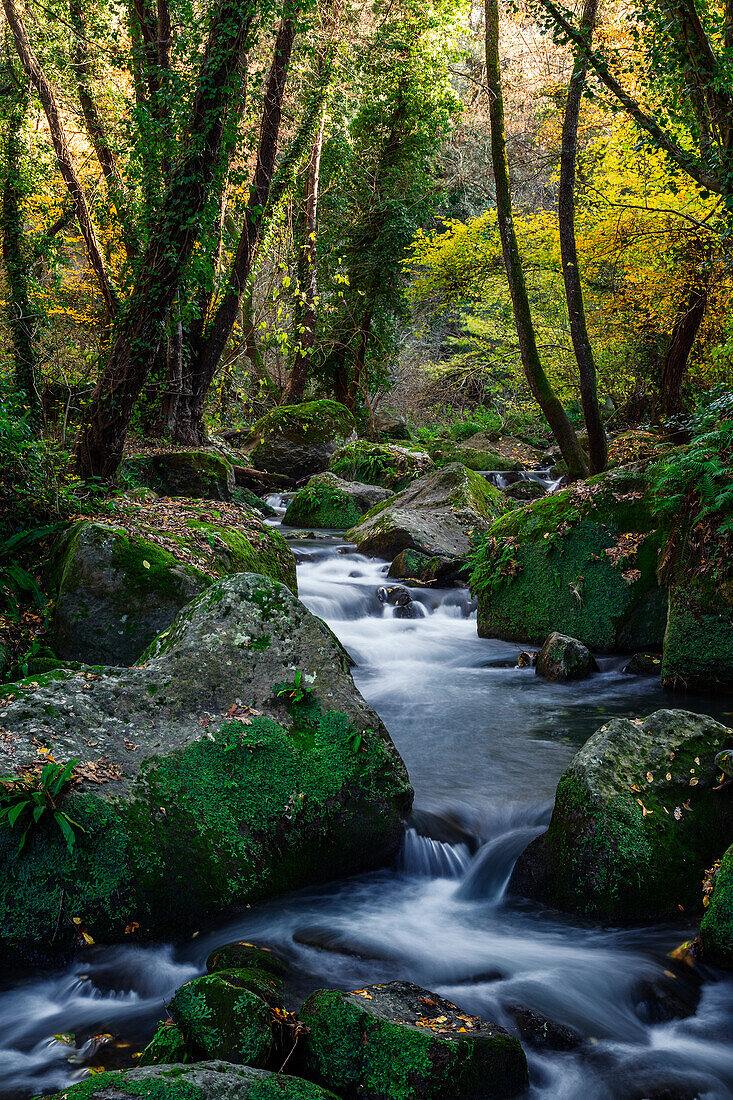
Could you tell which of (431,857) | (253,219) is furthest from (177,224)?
(431,857)

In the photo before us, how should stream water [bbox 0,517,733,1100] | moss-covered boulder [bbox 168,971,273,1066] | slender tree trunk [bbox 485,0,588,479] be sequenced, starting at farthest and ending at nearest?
1. slender tree trunk [bbox 485,0,588,479]
2. stream water [bbox 0,517,733,1100]
3. moss-covered boulder [bbox 168,971,273,1066]

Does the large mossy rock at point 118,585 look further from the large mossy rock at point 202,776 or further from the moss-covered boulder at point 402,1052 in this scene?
the moss-covered boulder at point 402,1052

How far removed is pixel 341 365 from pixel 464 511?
42.3 ft

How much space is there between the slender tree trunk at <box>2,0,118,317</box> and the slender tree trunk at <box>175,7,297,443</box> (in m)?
2.21

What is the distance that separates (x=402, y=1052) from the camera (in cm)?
276

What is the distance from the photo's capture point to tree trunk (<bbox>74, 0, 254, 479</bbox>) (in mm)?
8453

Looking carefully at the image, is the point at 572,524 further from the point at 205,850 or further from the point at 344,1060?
the point at 344,1060

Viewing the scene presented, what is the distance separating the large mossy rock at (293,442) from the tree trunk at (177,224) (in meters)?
10.5

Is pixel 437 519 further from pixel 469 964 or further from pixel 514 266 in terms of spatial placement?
pixel 469 964

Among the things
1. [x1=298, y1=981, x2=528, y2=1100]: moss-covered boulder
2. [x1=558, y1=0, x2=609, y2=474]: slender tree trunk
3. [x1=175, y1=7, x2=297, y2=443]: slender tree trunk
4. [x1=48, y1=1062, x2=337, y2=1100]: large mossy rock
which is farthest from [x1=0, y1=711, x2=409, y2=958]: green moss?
[x1=175, y1=7, x2=297, y2=443]: slender tree trunk

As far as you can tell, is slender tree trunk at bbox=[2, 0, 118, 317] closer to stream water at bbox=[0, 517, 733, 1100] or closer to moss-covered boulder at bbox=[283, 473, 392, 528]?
moss-covered boulder at bbox=[283, 473, 392, 528]

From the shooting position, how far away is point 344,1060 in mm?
2773

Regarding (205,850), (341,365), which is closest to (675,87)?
(205,850)

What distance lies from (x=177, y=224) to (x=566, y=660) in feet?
21.0
